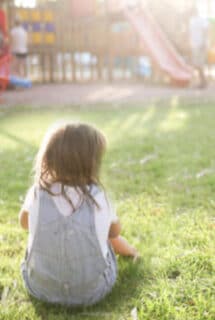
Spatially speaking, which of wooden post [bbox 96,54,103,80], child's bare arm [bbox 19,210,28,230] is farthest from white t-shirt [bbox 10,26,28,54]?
child's bare arm [bbox 19,210,28,230]

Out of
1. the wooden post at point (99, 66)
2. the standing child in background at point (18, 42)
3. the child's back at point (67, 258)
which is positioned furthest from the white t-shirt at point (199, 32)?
the child's back at point (67, 258)

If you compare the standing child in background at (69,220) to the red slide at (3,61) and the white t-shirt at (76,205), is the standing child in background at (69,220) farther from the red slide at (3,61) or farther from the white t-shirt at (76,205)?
the red slide at (3,61)

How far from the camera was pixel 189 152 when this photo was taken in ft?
20.3

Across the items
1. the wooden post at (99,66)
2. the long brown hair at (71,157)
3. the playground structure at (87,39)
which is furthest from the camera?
the wooden post at (99,66)

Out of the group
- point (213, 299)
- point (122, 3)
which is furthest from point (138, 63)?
point (213, 299)

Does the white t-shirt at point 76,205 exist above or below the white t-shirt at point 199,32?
above

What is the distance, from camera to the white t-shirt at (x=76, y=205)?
262cm

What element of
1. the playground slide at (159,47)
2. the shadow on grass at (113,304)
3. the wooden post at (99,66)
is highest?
the shadow on grass at (113,304)

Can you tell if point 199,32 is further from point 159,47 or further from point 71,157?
point 71,157

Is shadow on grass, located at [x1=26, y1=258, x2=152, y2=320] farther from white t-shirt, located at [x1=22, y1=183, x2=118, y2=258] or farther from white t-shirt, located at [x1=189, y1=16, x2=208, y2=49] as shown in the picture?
white t-shirt, located at [x1=189, y1=16, x2=208, y2=49]

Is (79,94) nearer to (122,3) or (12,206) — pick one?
(122,3)

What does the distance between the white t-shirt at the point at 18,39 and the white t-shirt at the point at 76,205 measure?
41.9ft

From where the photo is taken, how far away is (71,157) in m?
2.54

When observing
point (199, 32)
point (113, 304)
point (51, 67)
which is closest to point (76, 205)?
point (113, 304)
